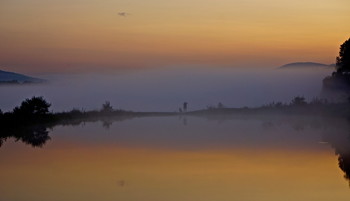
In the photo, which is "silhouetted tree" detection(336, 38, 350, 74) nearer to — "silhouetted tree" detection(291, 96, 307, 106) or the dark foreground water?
"silhouetted tree" detection(291, 96, 307, 106)

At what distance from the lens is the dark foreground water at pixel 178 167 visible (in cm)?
1160

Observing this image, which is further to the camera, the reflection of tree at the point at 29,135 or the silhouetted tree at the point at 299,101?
the silhouetted tree at the point at 299,101

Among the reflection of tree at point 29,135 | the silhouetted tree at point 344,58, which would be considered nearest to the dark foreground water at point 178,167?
the reflection of tree at point 29,135

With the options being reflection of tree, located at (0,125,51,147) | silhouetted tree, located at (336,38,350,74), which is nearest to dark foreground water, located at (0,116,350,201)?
reflection of tree, located at (0,125,51,147)

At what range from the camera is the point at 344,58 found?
43656mm

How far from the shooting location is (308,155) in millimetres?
18328

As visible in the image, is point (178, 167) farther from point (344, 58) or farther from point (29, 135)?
point (344, 58)

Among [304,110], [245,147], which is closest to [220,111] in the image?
[304,110]

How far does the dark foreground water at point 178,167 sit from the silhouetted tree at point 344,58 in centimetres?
1801

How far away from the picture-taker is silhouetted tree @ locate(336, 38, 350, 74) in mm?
43172

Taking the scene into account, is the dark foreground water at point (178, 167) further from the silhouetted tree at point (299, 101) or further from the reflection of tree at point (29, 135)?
the silhouetted tree at point (299, 101)

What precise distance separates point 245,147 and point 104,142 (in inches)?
215

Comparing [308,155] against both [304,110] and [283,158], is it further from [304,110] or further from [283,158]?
[304,110]

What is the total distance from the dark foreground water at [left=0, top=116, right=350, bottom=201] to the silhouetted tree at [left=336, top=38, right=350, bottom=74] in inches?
Answer: 709
